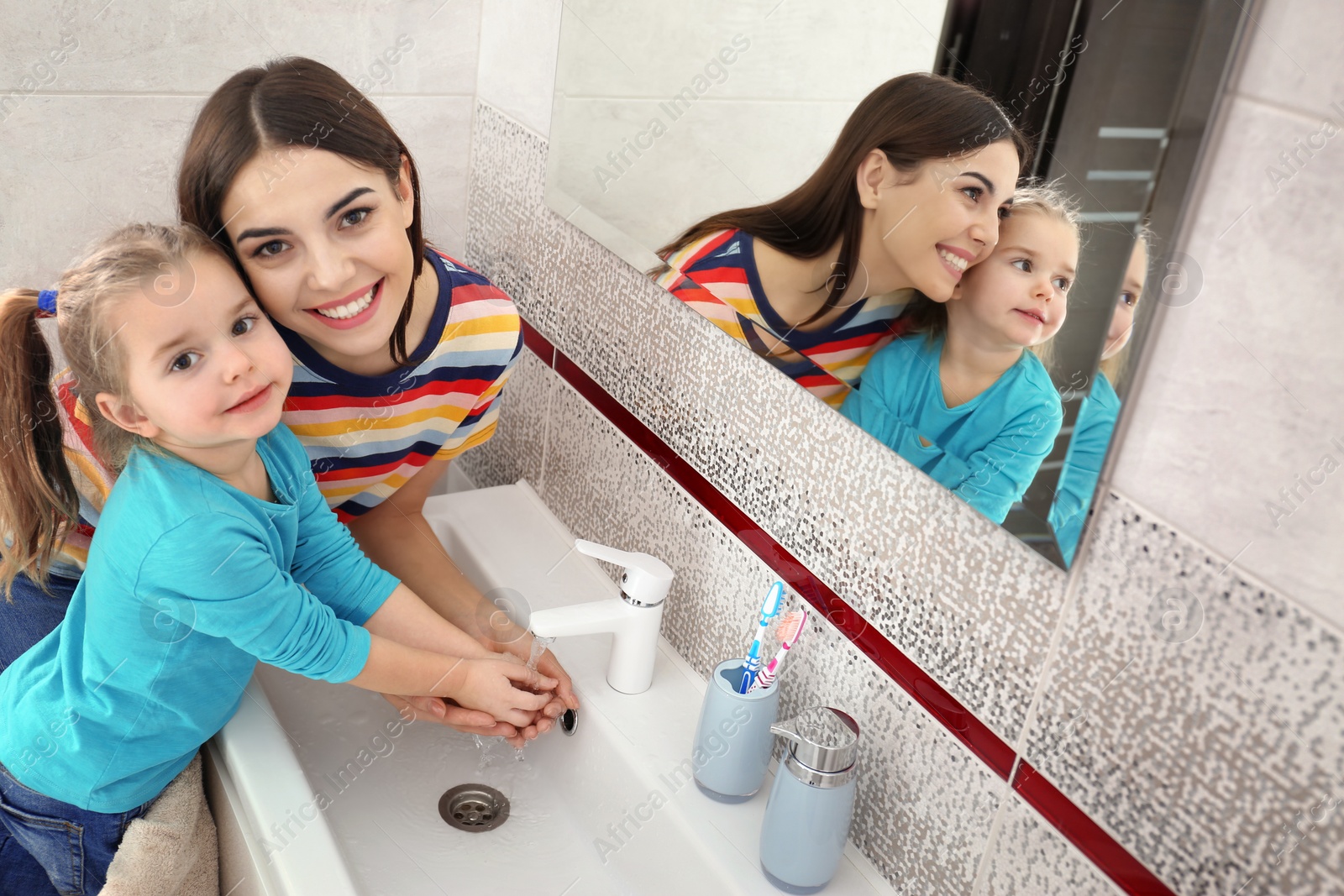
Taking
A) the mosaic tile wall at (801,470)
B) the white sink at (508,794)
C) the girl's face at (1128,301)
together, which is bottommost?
the white sink at (508,794)

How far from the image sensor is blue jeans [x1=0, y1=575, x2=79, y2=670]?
3.57 ft

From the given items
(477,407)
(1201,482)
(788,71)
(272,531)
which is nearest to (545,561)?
(477,407)

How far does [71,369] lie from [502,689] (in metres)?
0.49

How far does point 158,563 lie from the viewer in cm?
89

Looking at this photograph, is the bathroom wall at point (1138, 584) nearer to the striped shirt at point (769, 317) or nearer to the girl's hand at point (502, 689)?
the striped shirt at point (769, 317)

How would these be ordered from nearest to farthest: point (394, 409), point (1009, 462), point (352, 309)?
point (1009, 462)
point (352, 309)
point (394, 409)

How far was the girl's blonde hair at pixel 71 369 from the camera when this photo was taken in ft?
2.82

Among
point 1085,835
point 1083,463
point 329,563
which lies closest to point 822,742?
point 1085,835

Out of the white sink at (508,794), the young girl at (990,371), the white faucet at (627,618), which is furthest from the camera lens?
the white faucet at (627,618)

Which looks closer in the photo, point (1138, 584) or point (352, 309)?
point (1138, 584)

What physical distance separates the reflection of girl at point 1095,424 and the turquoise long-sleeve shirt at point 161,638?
2.10ft

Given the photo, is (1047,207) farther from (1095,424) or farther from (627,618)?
(627,618)

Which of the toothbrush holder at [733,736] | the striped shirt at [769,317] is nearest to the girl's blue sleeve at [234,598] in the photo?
the toothbrush holder at [733,736]

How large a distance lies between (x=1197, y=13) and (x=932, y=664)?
468mm
